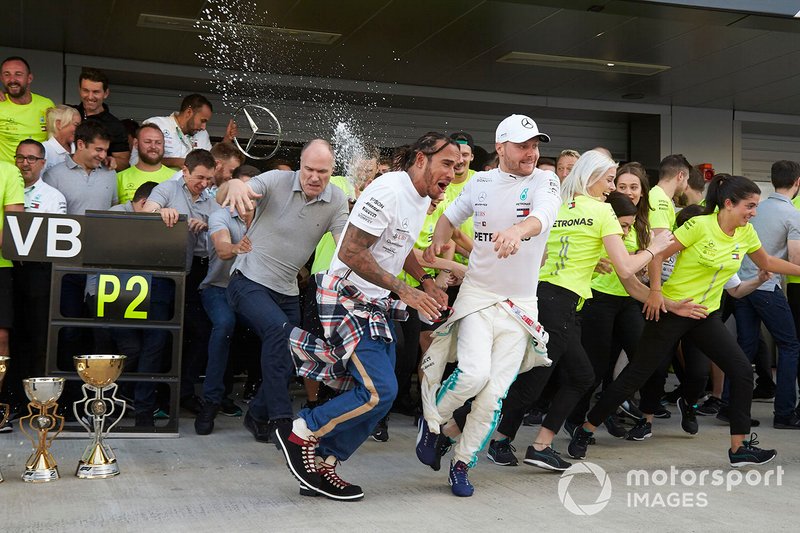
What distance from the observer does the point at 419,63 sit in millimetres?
12102

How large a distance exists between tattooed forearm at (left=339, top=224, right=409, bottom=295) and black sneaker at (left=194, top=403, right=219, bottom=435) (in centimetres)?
240

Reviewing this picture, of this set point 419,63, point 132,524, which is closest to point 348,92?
point 419,63

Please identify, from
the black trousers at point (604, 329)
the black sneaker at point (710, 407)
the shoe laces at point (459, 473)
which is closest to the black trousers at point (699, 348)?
the black trousers at point (604, 329)

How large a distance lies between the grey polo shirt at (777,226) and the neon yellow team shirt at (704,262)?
1.77 metres

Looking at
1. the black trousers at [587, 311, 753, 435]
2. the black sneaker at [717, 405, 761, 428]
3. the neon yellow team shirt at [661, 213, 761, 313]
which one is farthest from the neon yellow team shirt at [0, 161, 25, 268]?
the black sneaker at [717, 405, 761, 428]

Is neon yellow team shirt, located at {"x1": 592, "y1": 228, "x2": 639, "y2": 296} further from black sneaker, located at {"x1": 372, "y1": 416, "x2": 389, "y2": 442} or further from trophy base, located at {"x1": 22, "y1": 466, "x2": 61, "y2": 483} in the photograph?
trophy base, located at {"x1": 22, "y1": 466, "x2": 61, "y2": 483}

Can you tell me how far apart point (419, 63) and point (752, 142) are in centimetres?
786

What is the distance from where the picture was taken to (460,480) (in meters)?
4.46

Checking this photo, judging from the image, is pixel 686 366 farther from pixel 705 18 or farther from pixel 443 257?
pixel 705 18

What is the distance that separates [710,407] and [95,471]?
5060 mm

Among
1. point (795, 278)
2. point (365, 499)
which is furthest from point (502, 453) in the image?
point (795, 278)

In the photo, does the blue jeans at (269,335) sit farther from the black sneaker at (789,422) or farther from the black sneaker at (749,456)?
the black sneaker at (789,422)

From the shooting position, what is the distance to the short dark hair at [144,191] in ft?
21.7

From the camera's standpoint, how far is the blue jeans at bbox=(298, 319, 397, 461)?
4207mm
